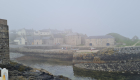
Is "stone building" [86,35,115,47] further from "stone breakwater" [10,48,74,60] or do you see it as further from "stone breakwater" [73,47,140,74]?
"stone breakwater" [73,47,140,74]

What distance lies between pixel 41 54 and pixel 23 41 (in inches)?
733

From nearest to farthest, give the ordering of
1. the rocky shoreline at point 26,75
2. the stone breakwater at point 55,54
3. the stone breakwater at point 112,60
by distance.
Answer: the rocky shoreline at point 26,75, the stone breakwater at point 112,60, the stone breakwater at point 55,54

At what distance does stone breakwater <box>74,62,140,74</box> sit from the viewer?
13008 millimetres

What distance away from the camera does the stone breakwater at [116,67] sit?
13008 millimetres

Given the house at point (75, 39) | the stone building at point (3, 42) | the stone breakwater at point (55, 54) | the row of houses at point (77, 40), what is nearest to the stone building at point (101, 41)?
the row of houses at point (77, 40)

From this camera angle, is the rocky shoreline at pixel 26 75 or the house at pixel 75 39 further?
the house at pixel 75 39

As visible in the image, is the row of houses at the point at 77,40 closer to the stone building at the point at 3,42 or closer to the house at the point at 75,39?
the house at the point at 75,39

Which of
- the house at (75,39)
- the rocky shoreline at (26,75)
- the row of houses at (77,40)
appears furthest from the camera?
the house at (75,39)

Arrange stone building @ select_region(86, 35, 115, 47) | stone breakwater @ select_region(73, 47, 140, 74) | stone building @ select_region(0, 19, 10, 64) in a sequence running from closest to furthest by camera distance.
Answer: stone building @ select_region(0, 19, 10, 64), stone breakwater @ select_region(73, 47, 140, 74), stone building @ select_region(86, 35, 115, 47)

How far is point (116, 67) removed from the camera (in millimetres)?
13438

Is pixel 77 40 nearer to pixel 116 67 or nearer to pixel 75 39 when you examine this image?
pixel 75 39

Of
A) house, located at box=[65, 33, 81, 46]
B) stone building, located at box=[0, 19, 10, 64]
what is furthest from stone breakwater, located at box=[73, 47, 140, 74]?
house, located at box=[65, 33, 81, 46]

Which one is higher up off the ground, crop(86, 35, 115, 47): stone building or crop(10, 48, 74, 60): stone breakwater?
crop(86, 35, 115, 47): stone building

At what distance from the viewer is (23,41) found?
37.6 meters
